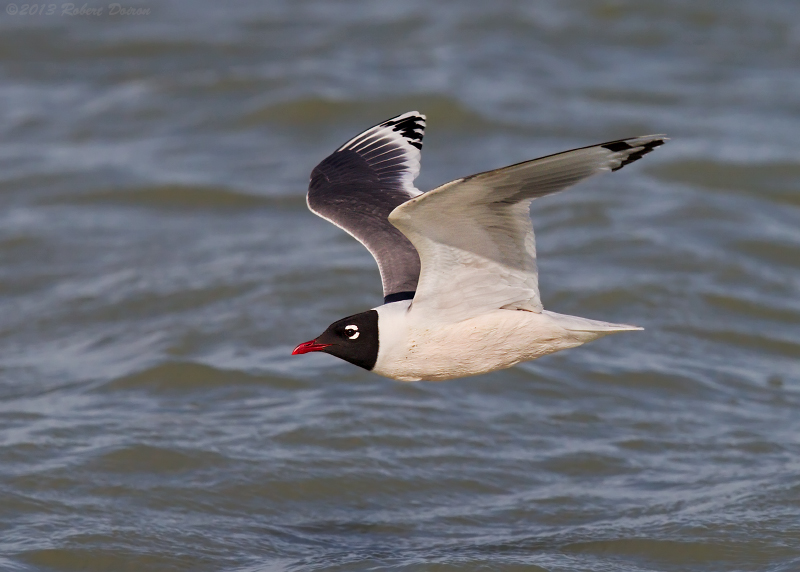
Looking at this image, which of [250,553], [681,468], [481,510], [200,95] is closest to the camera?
[250,553]

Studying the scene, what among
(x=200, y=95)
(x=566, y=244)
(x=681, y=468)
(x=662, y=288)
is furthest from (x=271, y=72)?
(x=681, y=468)

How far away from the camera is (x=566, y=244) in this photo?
10.7 m

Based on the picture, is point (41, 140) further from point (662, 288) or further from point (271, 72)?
point (662, 288)

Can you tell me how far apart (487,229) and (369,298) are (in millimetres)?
4747

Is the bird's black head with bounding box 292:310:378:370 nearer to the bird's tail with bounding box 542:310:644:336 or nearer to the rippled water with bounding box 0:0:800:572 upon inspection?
the bird's tail with bounding box 542:310:644:336

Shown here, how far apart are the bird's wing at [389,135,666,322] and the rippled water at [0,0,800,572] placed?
66.8 inches

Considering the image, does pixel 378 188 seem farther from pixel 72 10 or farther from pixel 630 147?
pixel 72 10

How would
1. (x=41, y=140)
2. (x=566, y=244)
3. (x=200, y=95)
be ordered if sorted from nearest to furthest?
(x=566, y=244) < (x=41, y=140) < (x=200, y=95)

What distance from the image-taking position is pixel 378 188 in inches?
258

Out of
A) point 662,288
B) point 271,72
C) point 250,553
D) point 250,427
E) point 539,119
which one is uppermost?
point 271,72

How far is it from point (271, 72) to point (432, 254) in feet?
32.5

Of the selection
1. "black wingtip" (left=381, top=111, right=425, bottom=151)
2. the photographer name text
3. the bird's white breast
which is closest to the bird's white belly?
the bird's white breast

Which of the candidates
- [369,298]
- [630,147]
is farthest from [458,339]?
[369,298]

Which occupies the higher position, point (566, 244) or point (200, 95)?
point (200, 95)
